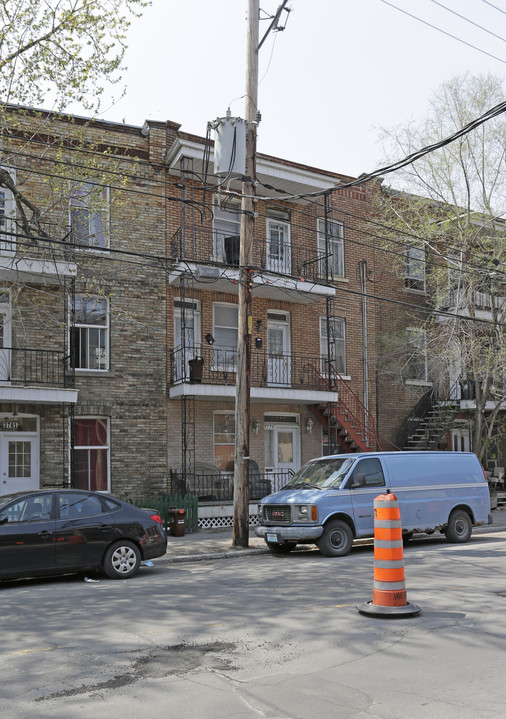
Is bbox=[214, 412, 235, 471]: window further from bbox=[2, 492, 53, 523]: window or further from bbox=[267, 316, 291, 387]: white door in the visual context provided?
bbox=[2, 492, 53, 523]: window

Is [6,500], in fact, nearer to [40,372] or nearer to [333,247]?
[40,372]

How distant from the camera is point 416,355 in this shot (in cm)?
2350

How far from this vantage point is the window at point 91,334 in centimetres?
1873

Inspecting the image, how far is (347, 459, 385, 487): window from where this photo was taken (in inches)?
544

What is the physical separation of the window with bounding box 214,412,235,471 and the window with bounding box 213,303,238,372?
146 centimetres

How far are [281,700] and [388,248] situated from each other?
20011 millimetres

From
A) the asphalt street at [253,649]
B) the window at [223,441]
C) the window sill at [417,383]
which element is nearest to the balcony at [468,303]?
the window sill at [417,383]

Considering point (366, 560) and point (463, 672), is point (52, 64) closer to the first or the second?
point (366, 560)

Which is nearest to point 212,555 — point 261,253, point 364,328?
point 261,253

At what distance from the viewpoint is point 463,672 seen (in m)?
5.62

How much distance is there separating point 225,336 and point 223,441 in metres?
3.08

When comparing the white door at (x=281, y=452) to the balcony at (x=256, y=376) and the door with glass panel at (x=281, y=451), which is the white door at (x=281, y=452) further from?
→ the balcony at (x=256, y=376)

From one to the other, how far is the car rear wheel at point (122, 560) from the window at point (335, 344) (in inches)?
474

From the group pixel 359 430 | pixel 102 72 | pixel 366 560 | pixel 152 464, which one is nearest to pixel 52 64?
pixel 102 72
